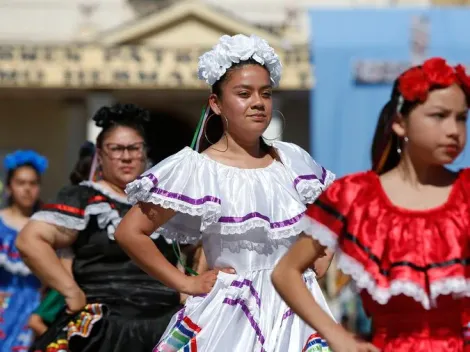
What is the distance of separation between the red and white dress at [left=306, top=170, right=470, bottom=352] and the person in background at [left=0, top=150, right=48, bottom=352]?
190 inches

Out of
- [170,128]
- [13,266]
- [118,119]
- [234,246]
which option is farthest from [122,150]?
[170,128]

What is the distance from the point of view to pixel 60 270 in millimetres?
5945

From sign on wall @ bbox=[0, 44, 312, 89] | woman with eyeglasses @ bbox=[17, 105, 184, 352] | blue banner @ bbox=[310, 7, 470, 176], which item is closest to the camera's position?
woman with eyeglasses @ bbox=[17, 105, 184, 352]


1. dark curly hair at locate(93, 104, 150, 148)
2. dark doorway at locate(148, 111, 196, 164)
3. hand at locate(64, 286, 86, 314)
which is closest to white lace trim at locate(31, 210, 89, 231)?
hand at locate(64, 286, 86, 314)

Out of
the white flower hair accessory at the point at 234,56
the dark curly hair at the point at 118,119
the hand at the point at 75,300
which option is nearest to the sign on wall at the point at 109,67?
the dark curly hair at the point at 118,119

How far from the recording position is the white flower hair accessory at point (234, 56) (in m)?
5.09

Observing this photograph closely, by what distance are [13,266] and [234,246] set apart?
361cm

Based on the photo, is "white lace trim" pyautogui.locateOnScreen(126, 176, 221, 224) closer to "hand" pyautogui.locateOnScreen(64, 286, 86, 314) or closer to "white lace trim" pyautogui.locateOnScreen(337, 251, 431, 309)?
"hand" pyautogui.locateOnScreen(64, 286, 86, 314)

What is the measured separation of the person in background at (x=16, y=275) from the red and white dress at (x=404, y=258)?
482 cm

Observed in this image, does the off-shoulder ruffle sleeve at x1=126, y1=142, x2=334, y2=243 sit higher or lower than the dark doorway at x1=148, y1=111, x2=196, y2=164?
higher

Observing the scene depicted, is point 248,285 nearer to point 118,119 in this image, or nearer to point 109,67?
point 118,119

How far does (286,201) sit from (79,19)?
17.4 metres

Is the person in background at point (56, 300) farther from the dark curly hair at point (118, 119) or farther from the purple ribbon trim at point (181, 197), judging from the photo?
the purple ribbon trim at point (181, 197)

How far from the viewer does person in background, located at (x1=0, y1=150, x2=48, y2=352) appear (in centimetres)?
814
